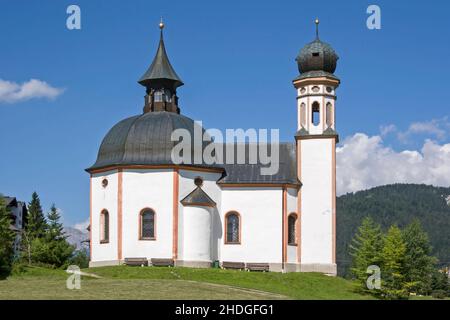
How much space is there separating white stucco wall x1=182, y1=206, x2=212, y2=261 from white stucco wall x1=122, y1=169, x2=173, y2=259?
96cm

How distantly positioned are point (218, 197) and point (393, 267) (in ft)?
39.2

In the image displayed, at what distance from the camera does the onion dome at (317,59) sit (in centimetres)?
5606

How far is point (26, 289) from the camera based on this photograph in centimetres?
3819

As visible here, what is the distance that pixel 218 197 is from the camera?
55156mm

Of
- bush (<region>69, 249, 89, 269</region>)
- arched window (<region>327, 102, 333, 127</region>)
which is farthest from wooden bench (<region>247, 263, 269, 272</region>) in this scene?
bush (<region>69, 249, 89, 269</region>)

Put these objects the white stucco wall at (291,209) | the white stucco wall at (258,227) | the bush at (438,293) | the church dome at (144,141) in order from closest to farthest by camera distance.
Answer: the church dome at (144,141) < the white stucco wall at (258,227) < the white stucco wall at (291,209) < the bush at (438,293)

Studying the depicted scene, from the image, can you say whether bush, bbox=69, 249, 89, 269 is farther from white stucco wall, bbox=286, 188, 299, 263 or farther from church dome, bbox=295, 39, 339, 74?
church dome, bbox=295, 39, 339, 74

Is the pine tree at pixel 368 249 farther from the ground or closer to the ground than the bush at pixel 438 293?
farther from the ground

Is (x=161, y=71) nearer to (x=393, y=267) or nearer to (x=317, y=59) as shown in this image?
(x=317, y=59)

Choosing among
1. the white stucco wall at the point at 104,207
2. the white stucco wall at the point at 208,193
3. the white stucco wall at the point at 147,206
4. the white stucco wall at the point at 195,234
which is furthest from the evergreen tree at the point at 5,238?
the white stucco wall at the point at 195,234

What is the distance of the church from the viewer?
52906 millimetres

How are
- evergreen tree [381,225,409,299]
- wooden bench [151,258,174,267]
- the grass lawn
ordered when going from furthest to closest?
wooden bench [151,258,174,267] < evergreen tree [381,225,409,299] < the grass lawn

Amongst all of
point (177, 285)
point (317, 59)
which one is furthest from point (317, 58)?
point (177, 285)

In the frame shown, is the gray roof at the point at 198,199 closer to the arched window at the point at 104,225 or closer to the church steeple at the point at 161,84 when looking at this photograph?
the arched window at the point at 104,225
